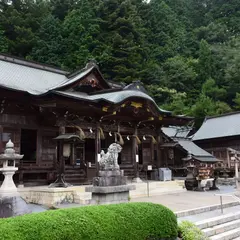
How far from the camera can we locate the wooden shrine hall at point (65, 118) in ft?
46.8

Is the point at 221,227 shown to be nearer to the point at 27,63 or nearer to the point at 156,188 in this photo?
the point at 156,188

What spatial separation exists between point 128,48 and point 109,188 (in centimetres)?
3377

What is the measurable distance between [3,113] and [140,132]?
29.8ft

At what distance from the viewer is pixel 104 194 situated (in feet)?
32.7

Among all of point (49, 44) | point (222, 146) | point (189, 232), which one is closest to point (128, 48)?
point (49, 44)

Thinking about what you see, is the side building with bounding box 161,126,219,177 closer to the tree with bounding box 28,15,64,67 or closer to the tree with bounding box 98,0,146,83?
the tree with bounding box 98,0,146,83

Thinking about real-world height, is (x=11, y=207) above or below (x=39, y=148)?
below

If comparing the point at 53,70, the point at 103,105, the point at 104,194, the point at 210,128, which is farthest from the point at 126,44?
the point at 104,194

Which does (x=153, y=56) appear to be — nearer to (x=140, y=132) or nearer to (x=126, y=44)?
(x=126, y=44)

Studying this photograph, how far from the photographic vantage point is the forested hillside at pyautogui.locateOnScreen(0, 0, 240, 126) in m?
40.6

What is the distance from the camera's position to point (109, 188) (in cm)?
999

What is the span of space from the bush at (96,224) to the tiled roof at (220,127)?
25.6 m

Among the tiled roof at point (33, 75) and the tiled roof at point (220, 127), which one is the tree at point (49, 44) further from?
the tiled roof at point (220, 127)

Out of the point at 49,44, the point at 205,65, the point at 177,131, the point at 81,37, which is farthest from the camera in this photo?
the point at 205,65
